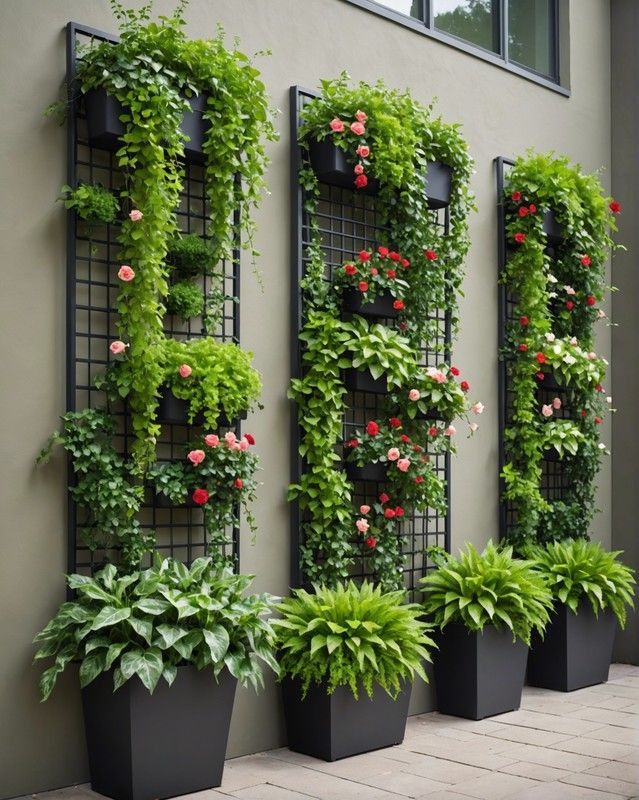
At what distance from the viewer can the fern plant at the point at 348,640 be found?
422cm

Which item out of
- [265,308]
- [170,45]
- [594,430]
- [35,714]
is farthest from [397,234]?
[35,714]

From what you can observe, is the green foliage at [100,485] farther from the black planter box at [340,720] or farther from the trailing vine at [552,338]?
the trailing vine at [552,338]

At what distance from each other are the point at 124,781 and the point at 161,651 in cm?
47

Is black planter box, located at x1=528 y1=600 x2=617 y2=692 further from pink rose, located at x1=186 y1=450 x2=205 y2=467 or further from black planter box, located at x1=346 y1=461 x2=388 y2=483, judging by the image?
pink rose, located at x1=186 y1=450 x2=205 y2=467

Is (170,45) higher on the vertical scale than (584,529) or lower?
higher

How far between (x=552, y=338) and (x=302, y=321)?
5.71 feet

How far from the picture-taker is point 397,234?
5.06 m

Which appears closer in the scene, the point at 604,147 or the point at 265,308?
the point at 265,308

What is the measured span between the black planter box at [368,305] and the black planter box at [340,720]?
171 centimetres

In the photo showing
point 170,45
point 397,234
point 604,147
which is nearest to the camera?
point 170,45

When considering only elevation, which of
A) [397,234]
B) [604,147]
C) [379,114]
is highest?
[604,147]

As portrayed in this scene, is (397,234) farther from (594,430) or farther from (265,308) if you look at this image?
(594,430)

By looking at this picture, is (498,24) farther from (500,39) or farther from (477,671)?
(477,671)

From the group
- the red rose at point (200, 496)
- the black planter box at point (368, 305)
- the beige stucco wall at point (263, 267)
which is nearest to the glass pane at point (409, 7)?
the beige stucco wall at point (263, 267)
